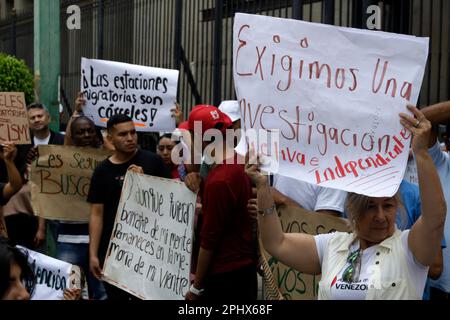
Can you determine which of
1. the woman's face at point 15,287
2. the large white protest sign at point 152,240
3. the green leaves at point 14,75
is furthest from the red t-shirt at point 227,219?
the green leaves at point 14,75

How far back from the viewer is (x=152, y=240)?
509 cm

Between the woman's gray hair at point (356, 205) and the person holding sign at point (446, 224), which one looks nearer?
the woman's gray hair at point (356, 205)

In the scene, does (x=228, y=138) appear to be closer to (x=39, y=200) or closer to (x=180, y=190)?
(x=180, y=190)

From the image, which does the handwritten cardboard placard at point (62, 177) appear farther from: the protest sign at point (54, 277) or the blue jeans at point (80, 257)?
the protest sign at point (54, 277)

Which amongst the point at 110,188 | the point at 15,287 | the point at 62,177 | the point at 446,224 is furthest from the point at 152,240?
the point at 15,287

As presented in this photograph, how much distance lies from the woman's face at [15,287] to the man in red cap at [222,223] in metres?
1.92

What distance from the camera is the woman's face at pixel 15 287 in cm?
227

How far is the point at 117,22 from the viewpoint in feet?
38.7

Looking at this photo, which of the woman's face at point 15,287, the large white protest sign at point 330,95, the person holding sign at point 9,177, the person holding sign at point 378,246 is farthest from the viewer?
the person holding sign at point 9,177

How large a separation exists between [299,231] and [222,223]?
47cm

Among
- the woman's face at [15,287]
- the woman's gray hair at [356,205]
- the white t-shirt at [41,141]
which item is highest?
the woman's gray hair at [356,205]

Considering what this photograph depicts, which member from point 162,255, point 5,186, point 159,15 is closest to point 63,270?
point 162,255

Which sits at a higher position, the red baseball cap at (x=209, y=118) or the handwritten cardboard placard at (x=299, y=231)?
the red baseball cap at (x=209, y=118)

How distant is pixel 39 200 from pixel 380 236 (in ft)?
12.8
